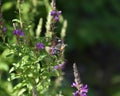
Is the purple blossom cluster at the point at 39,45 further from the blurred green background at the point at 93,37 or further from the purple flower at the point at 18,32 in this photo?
the blurred green background at the point at 93,37

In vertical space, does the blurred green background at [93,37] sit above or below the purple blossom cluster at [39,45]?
above

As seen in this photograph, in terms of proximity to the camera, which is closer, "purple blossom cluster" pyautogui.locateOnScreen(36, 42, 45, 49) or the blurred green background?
"purple blossom cluster" pyautogui.locateOnScreen(36, 42, 45, 49)

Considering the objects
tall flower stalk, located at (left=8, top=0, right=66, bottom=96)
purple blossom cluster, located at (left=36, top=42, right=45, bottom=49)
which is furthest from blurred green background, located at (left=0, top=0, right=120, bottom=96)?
purple blossom cluster, located at (left=36, top=42, right=45, bottom=49)

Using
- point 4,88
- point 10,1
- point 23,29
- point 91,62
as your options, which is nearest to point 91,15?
point 91,62

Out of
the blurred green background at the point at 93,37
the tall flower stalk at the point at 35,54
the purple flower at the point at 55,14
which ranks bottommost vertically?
the tall flower stalk at the point at 35,54

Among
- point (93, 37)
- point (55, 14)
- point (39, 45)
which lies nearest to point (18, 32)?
point (39, 45)

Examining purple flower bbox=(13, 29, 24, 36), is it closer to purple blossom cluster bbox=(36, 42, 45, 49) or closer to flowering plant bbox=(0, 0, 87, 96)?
flowering plant bbox=(0, 0, 87, 96)

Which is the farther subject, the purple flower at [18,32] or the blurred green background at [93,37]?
the blurred green background at [93,37]

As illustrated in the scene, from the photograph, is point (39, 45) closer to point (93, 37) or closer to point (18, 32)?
point (18, 32)

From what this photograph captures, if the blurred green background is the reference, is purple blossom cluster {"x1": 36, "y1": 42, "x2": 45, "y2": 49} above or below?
below

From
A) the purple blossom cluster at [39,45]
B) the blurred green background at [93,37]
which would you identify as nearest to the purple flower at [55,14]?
the purple blossom cluster at [39,45]

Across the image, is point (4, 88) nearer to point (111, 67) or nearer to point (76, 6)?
point (76, 6)

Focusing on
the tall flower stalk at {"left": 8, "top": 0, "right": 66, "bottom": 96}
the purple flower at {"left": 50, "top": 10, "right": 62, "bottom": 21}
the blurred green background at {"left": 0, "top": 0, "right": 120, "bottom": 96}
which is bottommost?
the tall flower stalk at {"left": 8, "top": 0, "right": 66, "bottom": 96}
